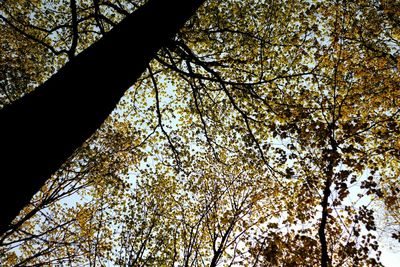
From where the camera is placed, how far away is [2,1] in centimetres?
837

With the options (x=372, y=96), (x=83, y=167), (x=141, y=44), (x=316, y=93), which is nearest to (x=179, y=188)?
(x=83, y=167)

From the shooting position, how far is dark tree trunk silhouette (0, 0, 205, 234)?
4.60 feet

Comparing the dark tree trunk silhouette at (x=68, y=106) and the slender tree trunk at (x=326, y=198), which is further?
the slender tree trunk at (x=326, y=198)

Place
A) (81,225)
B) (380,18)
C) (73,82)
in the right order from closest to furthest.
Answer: (73,82) < (380,18) < (81,225)

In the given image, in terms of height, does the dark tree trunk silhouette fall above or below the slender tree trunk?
below

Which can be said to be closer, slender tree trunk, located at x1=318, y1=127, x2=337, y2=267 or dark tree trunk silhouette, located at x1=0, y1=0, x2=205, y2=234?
dark tree trunk silhouette, located at x1=0, y1=0, x2=205, y2=234

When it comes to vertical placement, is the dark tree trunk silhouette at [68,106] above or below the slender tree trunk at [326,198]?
below

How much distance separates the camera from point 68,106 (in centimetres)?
172

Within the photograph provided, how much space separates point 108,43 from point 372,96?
10.5 meters

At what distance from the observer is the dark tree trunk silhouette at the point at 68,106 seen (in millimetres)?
1401

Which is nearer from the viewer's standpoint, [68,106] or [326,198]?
[68,106]

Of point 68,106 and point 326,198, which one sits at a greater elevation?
point 326,198

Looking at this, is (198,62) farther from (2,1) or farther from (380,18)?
(380,18)

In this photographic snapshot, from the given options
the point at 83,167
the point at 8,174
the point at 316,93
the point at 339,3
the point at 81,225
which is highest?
the point at 339,3
